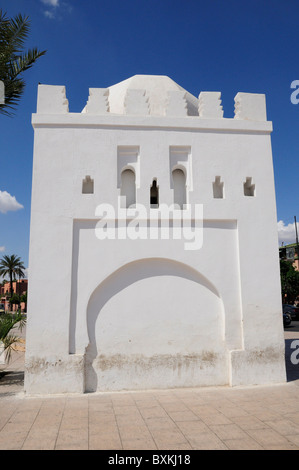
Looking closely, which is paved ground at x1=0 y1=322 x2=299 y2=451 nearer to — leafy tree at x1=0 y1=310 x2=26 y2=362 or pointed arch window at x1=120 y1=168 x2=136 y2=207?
leafy tree at x1=0 y1=310 x2=26 y2=362

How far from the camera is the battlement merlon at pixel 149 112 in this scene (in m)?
7.50

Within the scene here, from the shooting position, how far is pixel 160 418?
540cm

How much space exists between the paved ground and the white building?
1.56ft

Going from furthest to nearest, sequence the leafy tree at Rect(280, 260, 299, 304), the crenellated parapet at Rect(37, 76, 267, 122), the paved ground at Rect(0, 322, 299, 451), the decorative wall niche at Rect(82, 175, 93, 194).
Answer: the leafy tree at Rect(280, 260, 299, 304) < the crenellated parapet at Rect(37, 76, 267, 122) < the decorative wall niche at Rect(82, 175, 93, 194) < the paved ground at Rect(0, 322, 299, 451)

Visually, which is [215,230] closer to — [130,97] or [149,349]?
[149,349]

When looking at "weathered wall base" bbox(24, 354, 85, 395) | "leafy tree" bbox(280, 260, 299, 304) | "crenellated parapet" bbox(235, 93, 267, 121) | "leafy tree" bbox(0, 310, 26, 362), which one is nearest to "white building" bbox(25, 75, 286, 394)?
"weathered wall base" bbox(24, 354, 85, 395)

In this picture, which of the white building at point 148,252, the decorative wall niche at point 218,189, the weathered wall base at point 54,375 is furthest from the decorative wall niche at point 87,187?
the weathered wall base at point 54,375

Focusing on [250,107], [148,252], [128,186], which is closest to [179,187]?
[128,186]

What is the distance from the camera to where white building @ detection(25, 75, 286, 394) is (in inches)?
271

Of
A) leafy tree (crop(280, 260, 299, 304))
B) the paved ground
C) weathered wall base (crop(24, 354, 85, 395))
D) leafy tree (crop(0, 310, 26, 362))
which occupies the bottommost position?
the paved ground

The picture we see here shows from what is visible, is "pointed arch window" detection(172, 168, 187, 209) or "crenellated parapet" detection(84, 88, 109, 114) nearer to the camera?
"crenellated parapet" detection(84, 88, 109, 114)

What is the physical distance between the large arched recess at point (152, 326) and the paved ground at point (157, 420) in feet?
1.33

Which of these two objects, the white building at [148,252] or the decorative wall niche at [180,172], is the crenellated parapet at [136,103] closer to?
the white building at [148,252]

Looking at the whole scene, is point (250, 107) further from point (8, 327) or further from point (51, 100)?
point (8, 327)
